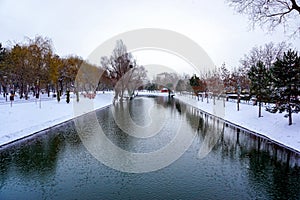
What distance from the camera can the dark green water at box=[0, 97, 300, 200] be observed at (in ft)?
26.2

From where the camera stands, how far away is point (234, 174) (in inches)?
387

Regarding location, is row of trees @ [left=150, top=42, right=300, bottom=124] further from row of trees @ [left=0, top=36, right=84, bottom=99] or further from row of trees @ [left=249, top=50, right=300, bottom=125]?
row of trees @ [left=0, top=36, right=84, bottom=99]

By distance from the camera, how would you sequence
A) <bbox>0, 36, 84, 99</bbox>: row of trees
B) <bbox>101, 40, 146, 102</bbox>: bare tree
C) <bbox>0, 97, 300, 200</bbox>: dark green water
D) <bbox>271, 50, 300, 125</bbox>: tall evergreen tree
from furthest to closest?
1. <bbox>101, 40, 146, 102</bbox>: bare tree
2. <bbox>0, 36, 84, 99</bbox>: row of trees
3. <bbox>271, 50, 300, 125</bbox>: tall evergreen tree
4. <bbox>0, 97, 300, 200</bbox>: dark green water

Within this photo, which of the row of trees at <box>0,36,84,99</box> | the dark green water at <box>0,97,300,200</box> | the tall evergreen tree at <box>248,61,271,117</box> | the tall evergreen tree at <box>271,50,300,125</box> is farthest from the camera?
the row of trees at <box>0,36,84,99</box>

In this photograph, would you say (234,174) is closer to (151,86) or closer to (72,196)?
(72,196)

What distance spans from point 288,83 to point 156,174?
13.3m

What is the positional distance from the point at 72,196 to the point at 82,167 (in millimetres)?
2981

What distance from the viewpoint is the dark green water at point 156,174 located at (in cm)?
797

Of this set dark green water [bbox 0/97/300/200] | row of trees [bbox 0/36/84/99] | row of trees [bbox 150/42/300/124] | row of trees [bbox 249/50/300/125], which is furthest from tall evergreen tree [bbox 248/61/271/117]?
row of trees [bbox 0/36/84/99]

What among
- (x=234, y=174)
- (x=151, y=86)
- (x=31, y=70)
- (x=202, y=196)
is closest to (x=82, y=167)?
(x=202, y=196)

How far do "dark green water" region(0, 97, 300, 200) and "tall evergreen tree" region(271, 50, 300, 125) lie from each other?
174 inches

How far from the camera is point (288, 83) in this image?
17.8m

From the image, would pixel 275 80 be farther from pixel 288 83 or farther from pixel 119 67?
pixel 119 67

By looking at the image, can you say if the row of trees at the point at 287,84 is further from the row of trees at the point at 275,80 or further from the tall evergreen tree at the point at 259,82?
the tall evergreen tree at the point at 259,82
